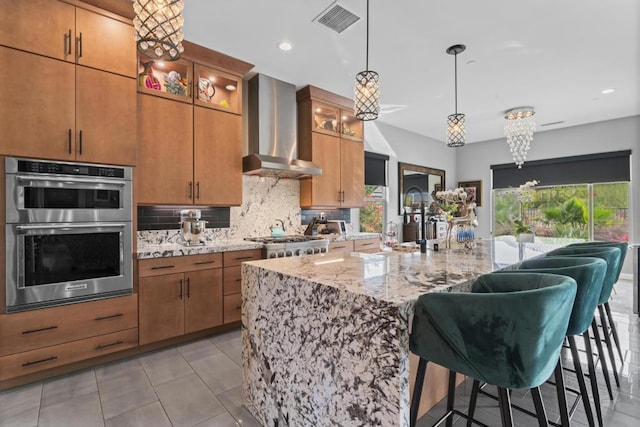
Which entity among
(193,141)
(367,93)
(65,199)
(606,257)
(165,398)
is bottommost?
(165,398)

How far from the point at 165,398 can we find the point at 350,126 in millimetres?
4167

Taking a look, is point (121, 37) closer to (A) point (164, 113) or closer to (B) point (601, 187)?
(A) point (164, 113)

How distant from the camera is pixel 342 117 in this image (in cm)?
477

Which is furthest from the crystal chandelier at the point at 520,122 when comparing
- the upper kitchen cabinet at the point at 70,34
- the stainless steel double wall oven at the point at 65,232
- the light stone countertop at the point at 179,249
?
the stainless steel double wall oven at the point at 65,232

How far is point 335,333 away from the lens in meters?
1.35

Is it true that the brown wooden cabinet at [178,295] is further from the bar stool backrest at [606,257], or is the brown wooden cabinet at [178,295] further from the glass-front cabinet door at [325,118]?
the bar stool backrest at [606,257]

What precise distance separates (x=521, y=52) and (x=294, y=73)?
246 centimetres

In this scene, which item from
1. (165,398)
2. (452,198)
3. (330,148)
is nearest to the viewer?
(165,398)

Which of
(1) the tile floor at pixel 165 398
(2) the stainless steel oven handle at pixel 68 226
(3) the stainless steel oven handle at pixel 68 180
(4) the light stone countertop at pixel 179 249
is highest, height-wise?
(3) the stainless steel oven handle at pixel 68 180

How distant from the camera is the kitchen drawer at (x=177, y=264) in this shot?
→ 2.75m

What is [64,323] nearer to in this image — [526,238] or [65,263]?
→ [65,263]

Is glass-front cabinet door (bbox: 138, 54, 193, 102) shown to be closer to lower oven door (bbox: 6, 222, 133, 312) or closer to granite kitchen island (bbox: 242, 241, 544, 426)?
lower oven door (bbox: 6, 222, 133, 312)

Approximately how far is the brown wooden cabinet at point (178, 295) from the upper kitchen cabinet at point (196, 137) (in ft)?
2.10

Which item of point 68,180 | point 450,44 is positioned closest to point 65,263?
point 68,180
